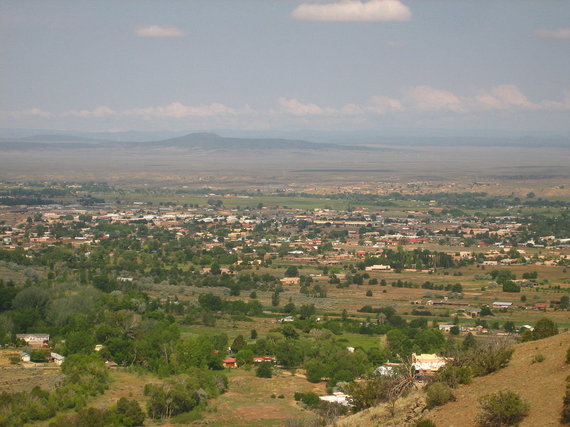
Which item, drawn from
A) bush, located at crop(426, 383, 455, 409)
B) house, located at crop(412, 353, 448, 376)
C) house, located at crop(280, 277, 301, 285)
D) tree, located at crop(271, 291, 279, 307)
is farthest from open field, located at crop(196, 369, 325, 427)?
house, located at crop(280, 277, 301, 285)

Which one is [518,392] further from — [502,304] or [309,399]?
[502,304]

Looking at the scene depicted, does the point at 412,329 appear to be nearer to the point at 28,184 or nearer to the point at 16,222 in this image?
the point at 16,222

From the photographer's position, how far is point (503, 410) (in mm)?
16031

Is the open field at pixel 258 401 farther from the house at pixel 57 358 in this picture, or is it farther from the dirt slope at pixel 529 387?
the dirt slope at pixel 529 387

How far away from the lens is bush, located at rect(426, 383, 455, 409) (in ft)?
59.0

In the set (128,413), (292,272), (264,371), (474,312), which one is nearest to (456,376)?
(128,413)

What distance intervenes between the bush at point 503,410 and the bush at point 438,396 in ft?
4.91

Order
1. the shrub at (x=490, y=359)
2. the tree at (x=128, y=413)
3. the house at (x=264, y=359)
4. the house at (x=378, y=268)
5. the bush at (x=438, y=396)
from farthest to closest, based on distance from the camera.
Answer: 1. the house at (x=378, y=268)
2. the house at (x=264, y=359)
3. the tree at (x=128, y=413)
4. the shrub at (x=490, y=359)
5. the bush at (x=438, y=396)

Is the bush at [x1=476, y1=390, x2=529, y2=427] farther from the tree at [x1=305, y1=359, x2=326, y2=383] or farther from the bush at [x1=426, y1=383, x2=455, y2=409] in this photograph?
the tree at [x1=305, y1=359, x2=326, y2=383]

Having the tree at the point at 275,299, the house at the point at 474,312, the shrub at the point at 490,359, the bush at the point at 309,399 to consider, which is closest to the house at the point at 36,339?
the bush at the point at 309,399

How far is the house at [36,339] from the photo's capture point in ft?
116

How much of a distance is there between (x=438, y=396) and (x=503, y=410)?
213 centimetres

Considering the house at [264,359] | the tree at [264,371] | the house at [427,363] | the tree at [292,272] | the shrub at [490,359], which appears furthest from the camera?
the tree at [292,272]

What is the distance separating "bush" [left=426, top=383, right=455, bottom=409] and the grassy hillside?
0.12 metres
